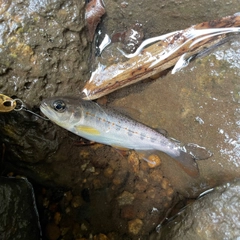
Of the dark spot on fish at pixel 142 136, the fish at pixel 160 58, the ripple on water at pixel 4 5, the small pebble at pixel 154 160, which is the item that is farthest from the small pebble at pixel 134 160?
the ripple on water at pixel 4 5

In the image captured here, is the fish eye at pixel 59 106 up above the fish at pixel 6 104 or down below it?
below

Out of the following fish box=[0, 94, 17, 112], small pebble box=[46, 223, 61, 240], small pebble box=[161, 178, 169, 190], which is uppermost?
fish box=[0, 94, 17, 112]

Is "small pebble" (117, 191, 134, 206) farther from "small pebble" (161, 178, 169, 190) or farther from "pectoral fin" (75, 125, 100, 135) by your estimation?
"pectoral fin" (75, 125, 100, 135)

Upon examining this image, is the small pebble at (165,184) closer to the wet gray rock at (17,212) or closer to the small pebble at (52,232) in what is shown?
the small pebble at (52,232)

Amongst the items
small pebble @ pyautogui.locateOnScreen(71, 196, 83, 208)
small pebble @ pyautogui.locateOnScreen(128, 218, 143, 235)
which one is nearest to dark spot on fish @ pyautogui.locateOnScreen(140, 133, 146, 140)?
small pebble @ pyautogui.locateOnScreen(128, 218, 143, 235)

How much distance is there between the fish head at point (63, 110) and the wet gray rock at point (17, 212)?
82 centimetres

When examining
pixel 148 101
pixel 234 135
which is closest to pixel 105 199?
pixel 148 101

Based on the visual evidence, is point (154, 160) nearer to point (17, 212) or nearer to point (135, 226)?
point (135, 226)

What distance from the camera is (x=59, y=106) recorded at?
2.91 metres

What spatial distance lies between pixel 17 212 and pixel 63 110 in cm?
111

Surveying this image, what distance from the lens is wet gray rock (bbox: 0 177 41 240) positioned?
2.86 meters

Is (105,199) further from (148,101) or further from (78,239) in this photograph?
(148,101)

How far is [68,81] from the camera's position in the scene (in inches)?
129

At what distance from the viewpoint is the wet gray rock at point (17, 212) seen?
2.86m
